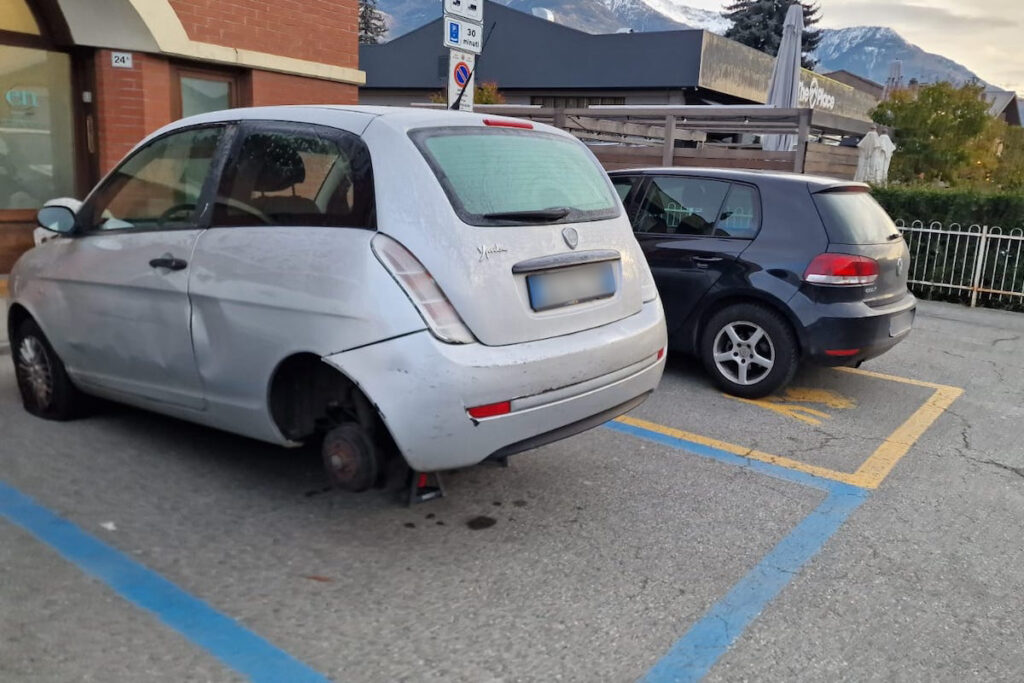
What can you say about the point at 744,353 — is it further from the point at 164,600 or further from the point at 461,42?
the point at 164,600

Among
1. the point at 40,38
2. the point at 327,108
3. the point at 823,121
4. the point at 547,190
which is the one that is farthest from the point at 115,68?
the point at 823,121

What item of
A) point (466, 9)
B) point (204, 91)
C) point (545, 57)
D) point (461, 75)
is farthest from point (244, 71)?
point (545, 57)

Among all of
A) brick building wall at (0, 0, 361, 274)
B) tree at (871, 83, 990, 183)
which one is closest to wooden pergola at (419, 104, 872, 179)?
tree at (871, 83, 990, 183)

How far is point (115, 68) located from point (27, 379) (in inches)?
185

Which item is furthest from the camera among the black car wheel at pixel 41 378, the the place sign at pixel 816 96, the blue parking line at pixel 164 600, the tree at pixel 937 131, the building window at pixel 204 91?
the the place sign at pixel 816 96

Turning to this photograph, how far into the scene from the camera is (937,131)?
57.3 feet

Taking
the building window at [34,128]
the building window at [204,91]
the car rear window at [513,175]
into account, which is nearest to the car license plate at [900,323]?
the car rear window at [513,175]

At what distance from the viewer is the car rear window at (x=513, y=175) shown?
11.2 feet

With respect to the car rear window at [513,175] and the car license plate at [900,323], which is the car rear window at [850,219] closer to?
the car license plate at [900,323]

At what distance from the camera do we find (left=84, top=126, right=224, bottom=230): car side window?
402 cm

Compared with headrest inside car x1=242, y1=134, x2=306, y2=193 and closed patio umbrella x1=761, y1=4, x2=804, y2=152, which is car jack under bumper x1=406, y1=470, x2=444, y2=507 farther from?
closed patio umbrella x1=761, y1=4, x2=804, y2=152

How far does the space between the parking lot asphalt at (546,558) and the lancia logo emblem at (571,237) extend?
126cm

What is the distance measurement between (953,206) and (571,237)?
9.16 metres

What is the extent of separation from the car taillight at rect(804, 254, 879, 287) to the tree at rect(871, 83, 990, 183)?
1275 cm
